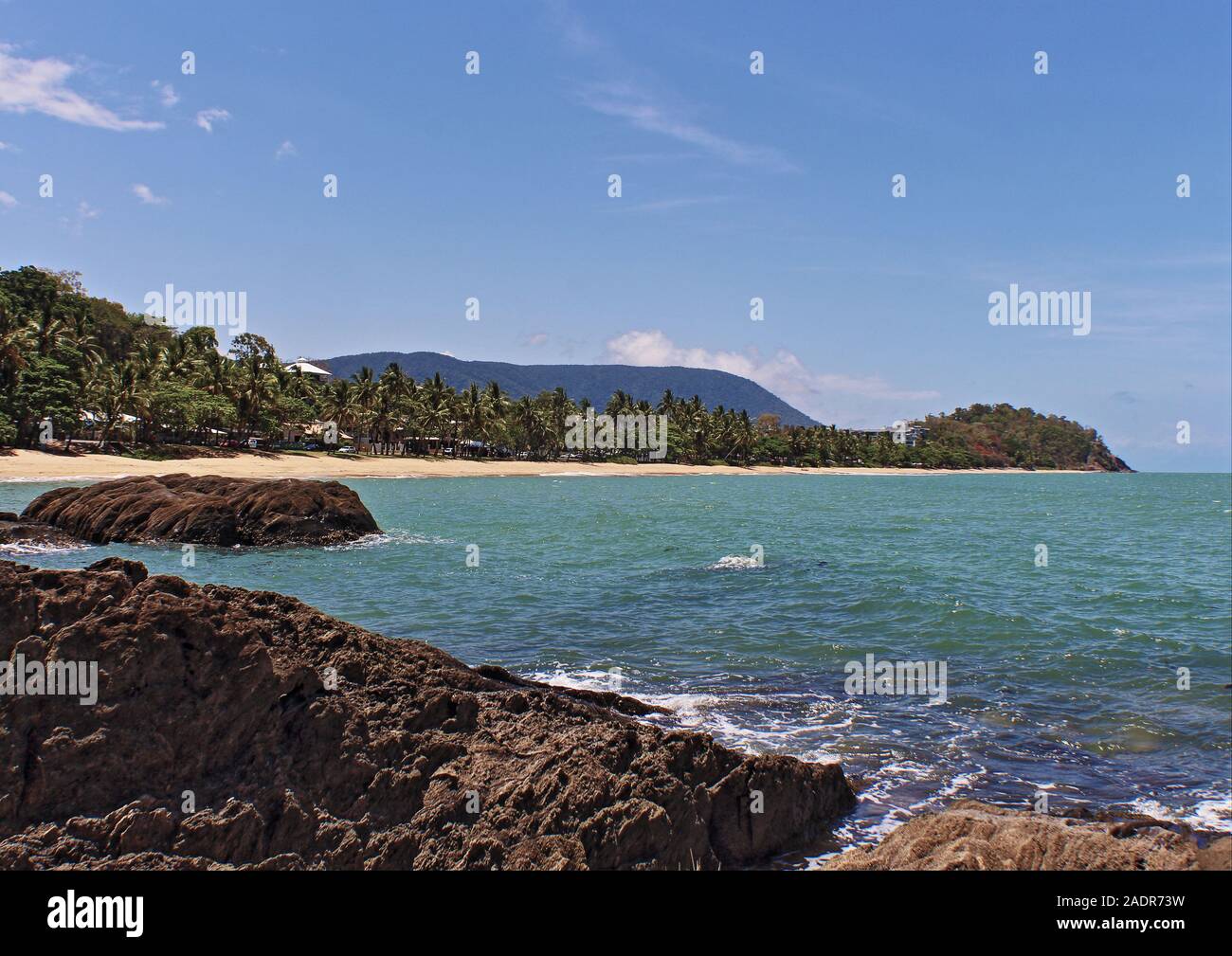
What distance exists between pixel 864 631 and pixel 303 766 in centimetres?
1464

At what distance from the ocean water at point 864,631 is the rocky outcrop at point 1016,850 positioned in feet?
5.34

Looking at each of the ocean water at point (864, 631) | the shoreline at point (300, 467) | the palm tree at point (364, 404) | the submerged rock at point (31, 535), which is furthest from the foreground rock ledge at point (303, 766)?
the palm tree at point (364, 404)

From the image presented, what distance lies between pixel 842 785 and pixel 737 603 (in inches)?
510

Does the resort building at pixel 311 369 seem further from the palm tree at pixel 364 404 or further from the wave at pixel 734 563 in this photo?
the wave at pixel 734 563

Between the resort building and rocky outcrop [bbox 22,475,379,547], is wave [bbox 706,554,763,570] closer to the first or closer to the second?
rocky outcrop [bbox 22,475,379,547]

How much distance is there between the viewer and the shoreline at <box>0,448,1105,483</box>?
6025cm

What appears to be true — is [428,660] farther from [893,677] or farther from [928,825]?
[893,677]

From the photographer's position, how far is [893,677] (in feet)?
49.8

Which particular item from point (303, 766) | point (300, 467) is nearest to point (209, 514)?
point (303, 766)

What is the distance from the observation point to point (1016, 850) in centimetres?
655

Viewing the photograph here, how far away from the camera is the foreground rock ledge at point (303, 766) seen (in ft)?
21.2

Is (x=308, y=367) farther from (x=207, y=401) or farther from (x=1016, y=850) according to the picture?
(x=1016, y=850)
